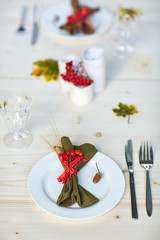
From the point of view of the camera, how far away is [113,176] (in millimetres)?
858

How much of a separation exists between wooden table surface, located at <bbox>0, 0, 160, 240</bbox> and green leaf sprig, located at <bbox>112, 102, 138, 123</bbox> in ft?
0.06

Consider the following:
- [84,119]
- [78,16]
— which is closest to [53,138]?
[84,119]

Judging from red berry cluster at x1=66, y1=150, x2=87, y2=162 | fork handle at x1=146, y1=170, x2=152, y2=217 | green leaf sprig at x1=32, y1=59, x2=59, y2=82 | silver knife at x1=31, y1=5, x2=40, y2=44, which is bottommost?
fork handle at x1=146, y1=170, x2=152, y2=217

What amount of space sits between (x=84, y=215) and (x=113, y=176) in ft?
0.49

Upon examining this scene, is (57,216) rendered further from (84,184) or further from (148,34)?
(148,34)

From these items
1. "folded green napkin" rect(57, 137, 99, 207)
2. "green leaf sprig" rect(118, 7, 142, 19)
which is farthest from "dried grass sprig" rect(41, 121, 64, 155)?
"green leaf sprig" rect(118, 7, 142, 19)

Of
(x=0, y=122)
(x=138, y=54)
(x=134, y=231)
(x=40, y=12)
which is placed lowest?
(x=134, y=231)

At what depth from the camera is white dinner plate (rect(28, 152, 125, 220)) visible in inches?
30.6

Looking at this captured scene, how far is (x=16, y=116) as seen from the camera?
0.94m

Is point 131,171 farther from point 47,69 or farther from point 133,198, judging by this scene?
point 47,69

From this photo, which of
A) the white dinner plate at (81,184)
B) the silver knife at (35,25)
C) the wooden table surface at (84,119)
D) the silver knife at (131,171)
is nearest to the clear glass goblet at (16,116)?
the wooden table surface at (84,119)

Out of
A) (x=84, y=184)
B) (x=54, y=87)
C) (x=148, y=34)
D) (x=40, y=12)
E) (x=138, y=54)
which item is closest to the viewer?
(x=84, y=184)

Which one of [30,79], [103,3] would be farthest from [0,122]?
[103,3]

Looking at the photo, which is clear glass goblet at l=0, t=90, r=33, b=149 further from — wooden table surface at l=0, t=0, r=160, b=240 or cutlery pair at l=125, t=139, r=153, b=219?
cutlery pair at l=125, t=139, r=153, b=219
